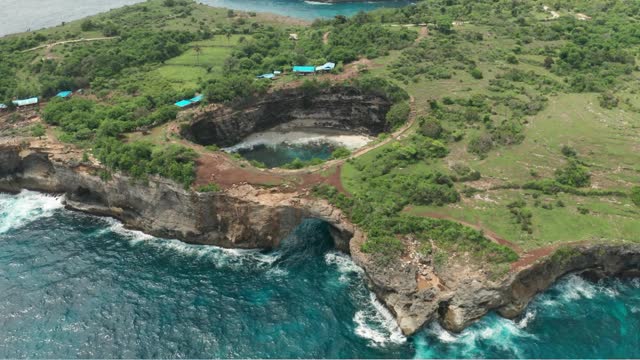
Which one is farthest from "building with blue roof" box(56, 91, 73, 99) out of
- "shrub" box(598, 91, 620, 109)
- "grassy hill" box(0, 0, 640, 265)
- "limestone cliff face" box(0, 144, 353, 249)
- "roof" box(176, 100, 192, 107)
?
"shrub" box(598, 91, 620, 109)

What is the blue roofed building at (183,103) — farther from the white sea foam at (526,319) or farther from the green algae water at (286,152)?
the white sea foam at (526,319)

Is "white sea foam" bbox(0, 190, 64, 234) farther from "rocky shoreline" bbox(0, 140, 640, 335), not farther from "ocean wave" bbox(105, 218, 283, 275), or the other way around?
"ocean wave" bbox(105, 218, 283, 275)

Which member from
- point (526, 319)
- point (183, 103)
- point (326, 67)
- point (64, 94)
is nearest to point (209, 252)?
point (183, 103)

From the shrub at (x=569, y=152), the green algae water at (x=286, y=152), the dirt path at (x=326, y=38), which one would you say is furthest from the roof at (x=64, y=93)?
the shrub at (x=569, y=152)

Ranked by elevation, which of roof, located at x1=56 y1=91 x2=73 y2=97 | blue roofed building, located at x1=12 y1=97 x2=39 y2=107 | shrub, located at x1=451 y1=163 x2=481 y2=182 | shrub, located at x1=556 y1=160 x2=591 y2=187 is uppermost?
roof, located at x1=56 y1=91 x2=73 y2=97

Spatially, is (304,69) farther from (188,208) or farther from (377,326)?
(377,326)

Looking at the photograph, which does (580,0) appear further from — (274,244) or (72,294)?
(72,294)
